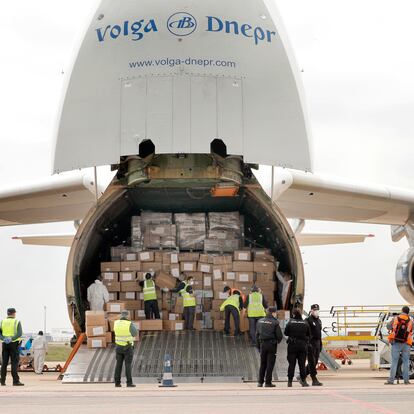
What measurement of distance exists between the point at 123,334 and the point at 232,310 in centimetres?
295

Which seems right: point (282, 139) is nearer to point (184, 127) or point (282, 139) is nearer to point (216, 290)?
Answer: point (184, 127)

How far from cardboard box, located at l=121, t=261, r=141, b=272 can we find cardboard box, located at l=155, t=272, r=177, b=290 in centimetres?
41

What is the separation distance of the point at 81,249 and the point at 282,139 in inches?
152

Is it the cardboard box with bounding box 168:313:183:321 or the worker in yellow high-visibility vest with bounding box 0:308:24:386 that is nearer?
the worker in yellow high-visibility vest with bounding box 0:308:24:386

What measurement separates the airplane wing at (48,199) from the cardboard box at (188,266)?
212 centimetres

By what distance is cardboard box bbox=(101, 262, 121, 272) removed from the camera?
1831 cm

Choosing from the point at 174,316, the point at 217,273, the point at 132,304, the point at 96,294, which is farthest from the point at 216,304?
the point at 96,294

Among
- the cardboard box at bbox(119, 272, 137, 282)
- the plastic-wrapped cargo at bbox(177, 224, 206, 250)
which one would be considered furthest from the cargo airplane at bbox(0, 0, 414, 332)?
the plastic-wrapped cargo at bbox(177, 224, 206, 250)

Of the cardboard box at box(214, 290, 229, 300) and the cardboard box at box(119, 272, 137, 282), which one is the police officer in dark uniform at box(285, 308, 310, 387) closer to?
the cardboard box at box(214, 290, 229, 300)

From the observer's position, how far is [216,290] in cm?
1855

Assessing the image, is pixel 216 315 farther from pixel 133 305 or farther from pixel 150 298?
pixel 133 305

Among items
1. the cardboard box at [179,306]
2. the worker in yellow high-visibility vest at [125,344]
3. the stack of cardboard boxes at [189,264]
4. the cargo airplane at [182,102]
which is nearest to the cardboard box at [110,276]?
the stack of cardboard boxes at [189,264]

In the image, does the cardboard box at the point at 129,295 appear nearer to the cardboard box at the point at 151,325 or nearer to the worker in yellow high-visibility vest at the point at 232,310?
the cardboard box at the point at 151,325

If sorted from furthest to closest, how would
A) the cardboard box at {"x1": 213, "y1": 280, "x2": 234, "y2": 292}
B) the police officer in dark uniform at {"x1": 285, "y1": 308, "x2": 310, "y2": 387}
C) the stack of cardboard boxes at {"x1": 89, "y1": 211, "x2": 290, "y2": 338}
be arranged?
the cardboard box at {"x1": 213, "y1": 280, "x2": 234, "y2": 292}
the stack of cardboard boxes at {"x1": 89, "y1": 211, "x2": 290, "y2": 338}
the police officer in dark uniform at {"x1": 285, "y1": 308, "x2": 310, "y2": 387}
